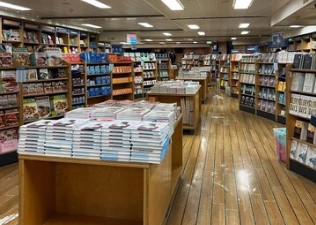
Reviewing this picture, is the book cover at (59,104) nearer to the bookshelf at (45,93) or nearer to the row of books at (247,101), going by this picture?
the bookshelf at (45,93)

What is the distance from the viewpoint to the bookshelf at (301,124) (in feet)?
15.0

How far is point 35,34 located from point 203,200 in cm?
932

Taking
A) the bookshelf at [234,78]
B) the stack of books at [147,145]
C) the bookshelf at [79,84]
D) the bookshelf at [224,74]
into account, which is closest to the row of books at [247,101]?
the bookshelf at [234,78]

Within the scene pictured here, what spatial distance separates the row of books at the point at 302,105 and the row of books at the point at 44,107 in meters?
4.16

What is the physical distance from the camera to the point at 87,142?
2402 millimetres

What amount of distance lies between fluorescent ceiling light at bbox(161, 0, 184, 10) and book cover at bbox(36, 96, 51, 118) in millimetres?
3939

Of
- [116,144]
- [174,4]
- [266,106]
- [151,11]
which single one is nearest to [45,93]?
[116,144]

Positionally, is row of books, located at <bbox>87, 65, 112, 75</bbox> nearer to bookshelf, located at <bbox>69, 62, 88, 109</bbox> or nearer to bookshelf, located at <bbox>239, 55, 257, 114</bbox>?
bookshelf, located at <bbox>69, 62, 88, 109</bbox>

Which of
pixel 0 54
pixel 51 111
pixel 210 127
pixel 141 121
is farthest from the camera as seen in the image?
pixel 210 127

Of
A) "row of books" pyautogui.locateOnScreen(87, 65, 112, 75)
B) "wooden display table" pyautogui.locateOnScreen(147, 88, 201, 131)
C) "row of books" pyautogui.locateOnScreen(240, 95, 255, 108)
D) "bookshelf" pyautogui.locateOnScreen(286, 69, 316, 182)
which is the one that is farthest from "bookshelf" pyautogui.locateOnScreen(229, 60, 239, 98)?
"bookshelf" pyautogui.locateOnScreen(286, 69, 316, 182)

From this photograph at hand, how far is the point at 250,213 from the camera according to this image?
3.63 meters

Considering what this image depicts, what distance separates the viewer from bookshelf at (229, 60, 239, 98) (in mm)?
14539

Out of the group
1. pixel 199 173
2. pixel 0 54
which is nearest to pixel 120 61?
pixel 0 54

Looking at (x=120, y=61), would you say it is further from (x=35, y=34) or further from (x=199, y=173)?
(x=199, y=173)
